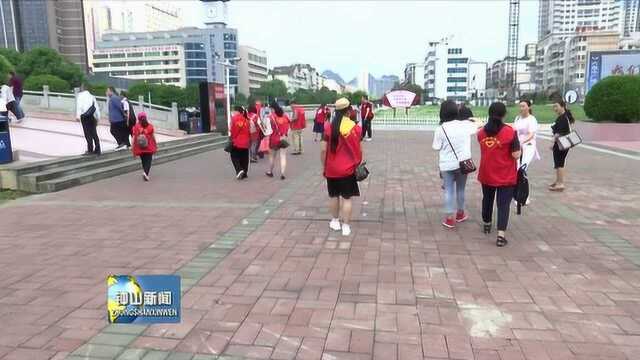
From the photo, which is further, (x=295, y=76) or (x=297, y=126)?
(x=295, y=76)

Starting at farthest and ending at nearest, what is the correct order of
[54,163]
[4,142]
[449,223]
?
[54,163], [4,142], [449,223]

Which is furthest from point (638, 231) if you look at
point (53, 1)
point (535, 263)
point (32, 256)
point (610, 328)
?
point (53, 1)

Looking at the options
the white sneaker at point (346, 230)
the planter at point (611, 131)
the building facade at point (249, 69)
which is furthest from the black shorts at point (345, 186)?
the building facade at point (249, 69)

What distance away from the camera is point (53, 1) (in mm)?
117125

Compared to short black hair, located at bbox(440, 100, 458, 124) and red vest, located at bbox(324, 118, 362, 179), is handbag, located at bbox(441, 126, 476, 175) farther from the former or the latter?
→ red vest, located at bbox(324, 118, 362, 179)

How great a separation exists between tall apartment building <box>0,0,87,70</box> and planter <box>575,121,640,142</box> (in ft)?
375

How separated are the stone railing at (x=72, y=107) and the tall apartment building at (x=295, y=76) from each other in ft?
426

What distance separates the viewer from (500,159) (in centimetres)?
534

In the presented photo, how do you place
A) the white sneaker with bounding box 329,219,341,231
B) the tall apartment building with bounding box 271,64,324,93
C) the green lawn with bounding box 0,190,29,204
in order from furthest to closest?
the tall apartment building with bounding box 271,64,324,93, the green lawn with bounding box 0,190,29,204, the white sneaker with bounding box 329,219,341,231

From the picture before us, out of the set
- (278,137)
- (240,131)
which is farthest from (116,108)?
(278,137)

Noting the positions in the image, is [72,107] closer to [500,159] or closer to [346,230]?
[346,230]

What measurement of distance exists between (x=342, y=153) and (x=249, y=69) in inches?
5259

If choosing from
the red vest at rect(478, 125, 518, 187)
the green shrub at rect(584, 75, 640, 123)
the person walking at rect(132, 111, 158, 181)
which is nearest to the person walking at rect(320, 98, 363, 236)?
the red vest at rect(478, 125, 518, 187)

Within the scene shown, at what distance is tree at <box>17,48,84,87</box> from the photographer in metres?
58.5
